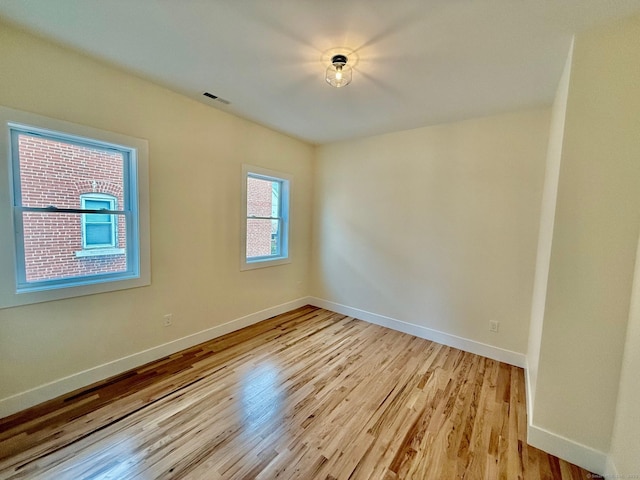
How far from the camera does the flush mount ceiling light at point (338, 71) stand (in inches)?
75.4

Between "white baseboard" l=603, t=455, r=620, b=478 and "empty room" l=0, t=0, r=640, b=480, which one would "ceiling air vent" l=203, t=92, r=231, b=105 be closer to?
"empty room" l=0, t=0, r=640, b=480

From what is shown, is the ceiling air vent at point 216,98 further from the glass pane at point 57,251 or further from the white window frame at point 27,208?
the glass pane at point 57,251

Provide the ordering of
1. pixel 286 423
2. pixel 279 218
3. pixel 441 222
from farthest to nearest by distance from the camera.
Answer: pixel 279 218 → pixel 441 222 → pixel 286 423

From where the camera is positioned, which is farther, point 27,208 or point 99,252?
point 99,252

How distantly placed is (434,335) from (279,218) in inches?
103

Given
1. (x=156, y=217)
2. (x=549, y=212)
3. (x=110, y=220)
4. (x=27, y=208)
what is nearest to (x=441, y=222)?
(x=549, y=212)

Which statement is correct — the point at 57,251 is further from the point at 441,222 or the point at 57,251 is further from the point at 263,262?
the point at 441,222

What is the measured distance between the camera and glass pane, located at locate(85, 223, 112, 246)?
223cm

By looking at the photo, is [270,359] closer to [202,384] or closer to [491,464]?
[202,384]

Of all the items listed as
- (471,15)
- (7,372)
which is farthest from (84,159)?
(471,15)

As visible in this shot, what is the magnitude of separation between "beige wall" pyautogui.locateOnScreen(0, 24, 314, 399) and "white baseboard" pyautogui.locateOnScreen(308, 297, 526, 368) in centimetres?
106

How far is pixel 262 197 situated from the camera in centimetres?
376

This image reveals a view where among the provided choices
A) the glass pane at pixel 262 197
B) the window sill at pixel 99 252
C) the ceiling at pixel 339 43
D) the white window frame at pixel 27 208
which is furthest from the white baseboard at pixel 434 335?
the window sill at pixel 99 252

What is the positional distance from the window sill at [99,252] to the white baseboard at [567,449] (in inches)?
137
